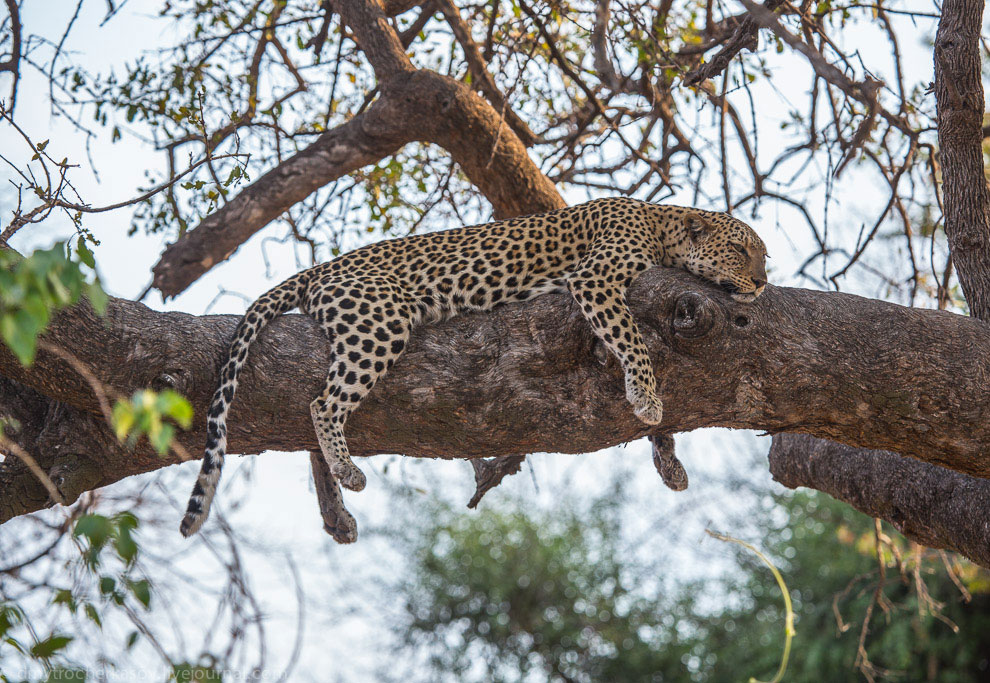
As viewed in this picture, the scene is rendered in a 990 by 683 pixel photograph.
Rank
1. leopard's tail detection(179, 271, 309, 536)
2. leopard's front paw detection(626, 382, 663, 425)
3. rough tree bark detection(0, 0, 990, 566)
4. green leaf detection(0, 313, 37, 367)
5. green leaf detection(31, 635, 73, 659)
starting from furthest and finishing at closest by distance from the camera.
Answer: leopard's front paw detection(626, 382, 663, 425), rough tree bark detection(0, 0, 990, 566), leopard's tail detection(179, 271, 309, 536), green leaf detection(31, 635, 73, 659), green leaf detection(0, 313, 37, 367)

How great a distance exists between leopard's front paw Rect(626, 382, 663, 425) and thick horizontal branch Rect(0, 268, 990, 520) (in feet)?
0.43

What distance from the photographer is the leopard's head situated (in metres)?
5.53

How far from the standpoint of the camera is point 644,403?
4.85 m

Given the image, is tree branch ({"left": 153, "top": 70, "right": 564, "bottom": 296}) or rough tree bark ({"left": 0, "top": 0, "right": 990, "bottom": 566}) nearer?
rough tree bark ({"left": 0, "top": 0, "right": 990, "bottom": 566})

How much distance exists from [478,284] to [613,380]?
110 centimetres

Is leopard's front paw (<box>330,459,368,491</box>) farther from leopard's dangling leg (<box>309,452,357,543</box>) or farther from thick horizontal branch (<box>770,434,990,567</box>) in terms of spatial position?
thick horizontal branch (<box>770,434,990,567</box>)

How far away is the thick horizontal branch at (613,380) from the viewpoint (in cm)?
490

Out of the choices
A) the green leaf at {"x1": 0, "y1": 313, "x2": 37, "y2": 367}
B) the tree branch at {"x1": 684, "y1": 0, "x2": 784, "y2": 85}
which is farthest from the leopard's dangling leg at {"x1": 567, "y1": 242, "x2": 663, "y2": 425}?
the green leaf at {"x1": 0, "y1": 313, "x2": 37, "y2": 367}

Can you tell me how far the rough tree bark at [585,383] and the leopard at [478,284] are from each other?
106mm

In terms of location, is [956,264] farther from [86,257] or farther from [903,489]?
[86,257]

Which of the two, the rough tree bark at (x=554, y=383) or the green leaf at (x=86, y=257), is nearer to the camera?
the green leaf at (x=86, y=257)

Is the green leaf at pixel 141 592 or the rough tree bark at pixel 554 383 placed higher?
the rough tree bark at pixel 554 383

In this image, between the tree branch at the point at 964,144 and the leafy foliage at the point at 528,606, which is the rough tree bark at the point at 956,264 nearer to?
the tree branch at the point at 964,144

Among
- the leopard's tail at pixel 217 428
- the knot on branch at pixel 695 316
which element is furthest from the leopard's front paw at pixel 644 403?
the leopard's tail at pixel 217 428
